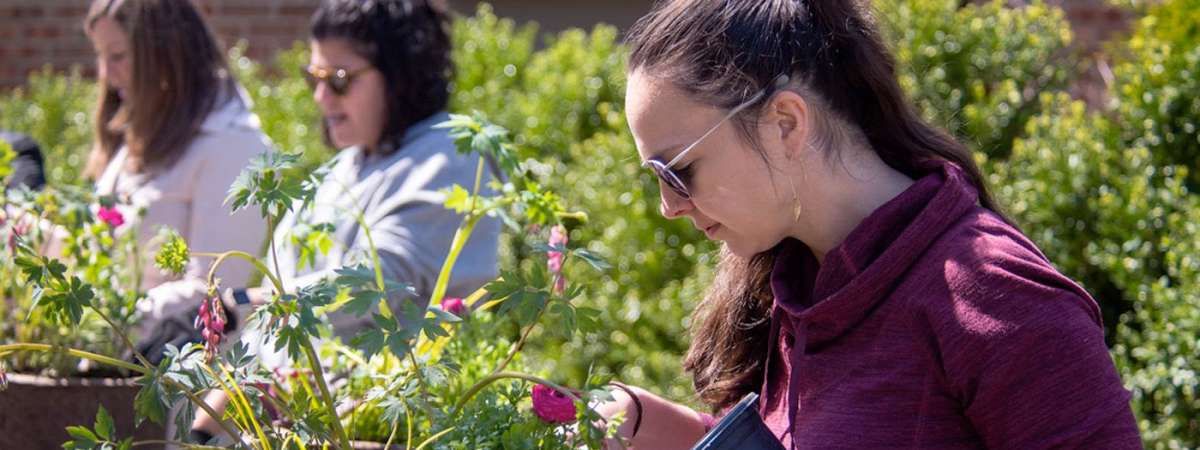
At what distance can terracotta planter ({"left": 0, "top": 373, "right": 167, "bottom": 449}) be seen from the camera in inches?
101

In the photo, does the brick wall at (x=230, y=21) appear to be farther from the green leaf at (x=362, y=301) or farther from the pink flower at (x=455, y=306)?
the green leaf at (x=362, y=301)

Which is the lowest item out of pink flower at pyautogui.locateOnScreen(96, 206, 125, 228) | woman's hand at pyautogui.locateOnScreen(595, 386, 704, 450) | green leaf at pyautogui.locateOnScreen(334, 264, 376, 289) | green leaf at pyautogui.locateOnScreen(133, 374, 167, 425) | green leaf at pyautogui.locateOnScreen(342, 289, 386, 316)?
woman's hand at pyautogui.locateOnScreen(595, 386, 704, 450)

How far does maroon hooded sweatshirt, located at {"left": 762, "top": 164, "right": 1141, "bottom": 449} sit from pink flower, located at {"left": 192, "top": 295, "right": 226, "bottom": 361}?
70cm

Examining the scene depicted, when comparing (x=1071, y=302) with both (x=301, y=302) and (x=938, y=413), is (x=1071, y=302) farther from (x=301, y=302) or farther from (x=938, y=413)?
(x=301, y=302)

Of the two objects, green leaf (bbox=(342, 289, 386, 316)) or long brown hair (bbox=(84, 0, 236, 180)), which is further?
long brown hair (bbox=(84, 0, 236, 180))

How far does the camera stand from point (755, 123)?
1.67 metres

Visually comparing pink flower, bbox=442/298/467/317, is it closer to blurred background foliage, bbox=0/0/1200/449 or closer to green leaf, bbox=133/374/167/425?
blurred background foliage, bbox=0/0/1200/449

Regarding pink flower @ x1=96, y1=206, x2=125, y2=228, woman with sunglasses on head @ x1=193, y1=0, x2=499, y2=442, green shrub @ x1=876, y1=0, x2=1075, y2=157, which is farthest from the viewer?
green shrub @ x1=876, y1=0, x2=1075, y2=157

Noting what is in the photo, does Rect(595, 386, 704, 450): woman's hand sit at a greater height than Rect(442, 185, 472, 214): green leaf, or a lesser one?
lesser

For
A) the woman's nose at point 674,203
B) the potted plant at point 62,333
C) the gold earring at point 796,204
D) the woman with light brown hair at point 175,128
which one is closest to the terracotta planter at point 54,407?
the potted plant at point 62,333

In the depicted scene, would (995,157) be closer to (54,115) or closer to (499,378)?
(499,378)

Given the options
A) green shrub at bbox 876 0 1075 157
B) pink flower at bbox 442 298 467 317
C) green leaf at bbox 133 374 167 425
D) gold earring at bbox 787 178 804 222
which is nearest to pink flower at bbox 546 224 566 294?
pink flower at bbox 442 298 467 317

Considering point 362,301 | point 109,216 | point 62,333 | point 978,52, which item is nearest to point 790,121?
point 362,301

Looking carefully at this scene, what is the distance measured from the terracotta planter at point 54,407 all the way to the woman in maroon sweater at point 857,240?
1291mm
